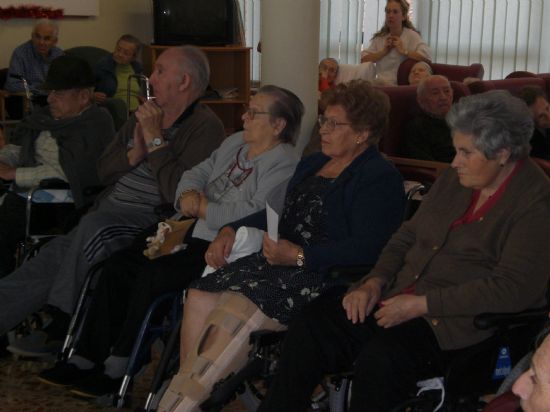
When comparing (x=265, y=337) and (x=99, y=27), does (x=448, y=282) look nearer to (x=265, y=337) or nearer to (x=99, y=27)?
(x=265, y=337)

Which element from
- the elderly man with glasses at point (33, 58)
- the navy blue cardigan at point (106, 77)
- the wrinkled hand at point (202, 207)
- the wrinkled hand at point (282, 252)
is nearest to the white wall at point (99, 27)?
the elderly man with glasses at point (33, 58)

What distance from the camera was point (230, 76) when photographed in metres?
8.62

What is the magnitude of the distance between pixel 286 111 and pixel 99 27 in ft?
18.9

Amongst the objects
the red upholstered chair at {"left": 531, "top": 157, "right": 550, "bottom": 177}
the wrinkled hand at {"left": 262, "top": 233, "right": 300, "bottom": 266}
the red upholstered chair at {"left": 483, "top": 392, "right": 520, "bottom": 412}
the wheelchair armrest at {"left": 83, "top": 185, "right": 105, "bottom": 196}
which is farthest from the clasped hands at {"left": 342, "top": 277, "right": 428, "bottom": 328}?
the red upholstered chair at {"left": 531, "top": 157, "right": 550, "bottom": 177}

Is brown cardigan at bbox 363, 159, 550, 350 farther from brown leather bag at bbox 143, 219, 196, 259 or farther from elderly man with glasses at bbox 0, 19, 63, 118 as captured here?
elderly man with glasses at bbox 0, 19, 63, 118

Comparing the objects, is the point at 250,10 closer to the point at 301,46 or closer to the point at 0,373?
the point at 301,46

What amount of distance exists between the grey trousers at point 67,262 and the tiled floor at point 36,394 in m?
0.20

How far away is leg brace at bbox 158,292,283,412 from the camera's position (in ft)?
9.39

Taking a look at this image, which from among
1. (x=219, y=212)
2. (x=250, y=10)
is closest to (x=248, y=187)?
(x=219, y=212)

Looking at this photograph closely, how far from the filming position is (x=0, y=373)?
384cm

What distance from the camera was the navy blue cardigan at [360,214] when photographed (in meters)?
2.90

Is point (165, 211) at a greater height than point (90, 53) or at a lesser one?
lesser

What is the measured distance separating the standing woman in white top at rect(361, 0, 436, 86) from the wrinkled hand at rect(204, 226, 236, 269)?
5.47m

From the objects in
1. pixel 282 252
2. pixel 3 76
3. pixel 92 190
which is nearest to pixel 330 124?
pixel 282 252
